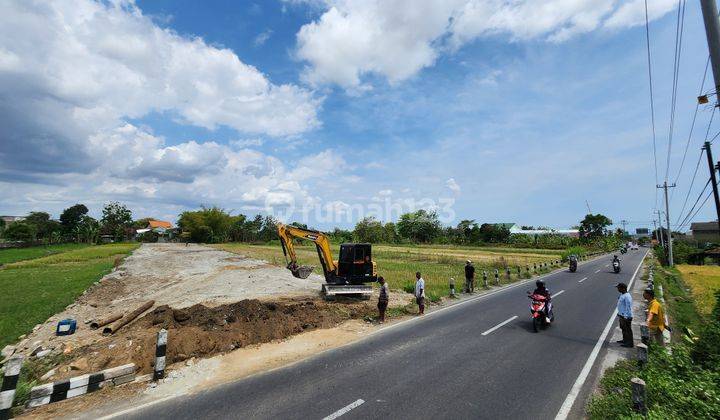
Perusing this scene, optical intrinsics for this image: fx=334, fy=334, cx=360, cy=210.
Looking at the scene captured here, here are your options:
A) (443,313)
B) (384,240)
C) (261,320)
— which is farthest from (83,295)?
(384,240)

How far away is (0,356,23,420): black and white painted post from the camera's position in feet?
18.6

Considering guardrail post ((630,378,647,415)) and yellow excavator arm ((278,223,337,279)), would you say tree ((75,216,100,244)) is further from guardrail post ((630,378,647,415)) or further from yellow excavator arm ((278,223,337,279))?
guardrail post ((630,378,647,415))

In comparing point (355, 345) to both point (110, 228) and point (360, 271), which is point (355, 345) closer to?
point (360, 271)

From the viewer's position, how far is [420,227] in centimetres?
11244

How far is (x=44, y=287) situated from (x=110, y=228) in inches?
3777

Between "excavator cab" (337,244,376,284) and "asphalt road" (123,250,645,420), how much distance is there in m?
5.45

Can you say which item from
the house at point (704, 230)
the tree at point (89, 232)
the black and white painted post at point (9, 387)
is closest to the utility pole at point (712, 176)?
the black and white painted post at point (9, 387)

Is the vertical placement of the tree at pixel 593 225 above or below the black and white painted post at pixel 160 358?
above

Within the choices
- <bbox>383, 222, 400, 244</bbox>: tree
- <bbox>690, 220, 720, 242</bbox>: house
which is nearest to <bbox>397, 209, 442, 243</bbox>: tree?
<bbox>383, 222, 400, 244</bbox>: tree

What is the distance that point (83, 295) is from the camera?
20375 millimetres

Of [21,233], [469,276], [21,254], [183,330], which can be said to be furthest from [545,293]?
[21,233]

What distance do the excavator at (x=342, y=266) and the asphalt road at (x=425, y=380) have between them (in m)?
5.40

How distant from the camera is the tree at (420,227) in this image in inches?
4382

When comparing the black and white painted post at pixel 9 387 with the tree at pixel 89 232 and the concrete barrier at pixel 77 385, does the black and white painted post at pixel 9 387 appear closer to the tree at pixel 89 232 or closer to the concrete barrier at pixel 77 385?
the concrete barrier at pixel 77 385
